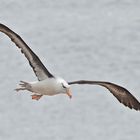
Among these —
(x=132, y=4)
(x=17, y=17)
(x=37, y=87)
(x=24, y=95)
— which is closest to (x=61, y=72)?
(x=24, y=95)

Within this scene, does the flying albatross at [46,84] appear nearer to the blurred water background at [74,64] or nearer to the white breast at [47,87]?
the white breast at [47,87]

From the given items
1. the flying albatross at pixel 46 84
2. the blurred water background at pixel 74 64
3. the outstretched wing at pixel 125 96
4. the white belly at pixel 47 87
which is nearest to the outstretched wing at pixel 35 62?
the flying albatross at pixel 46 84

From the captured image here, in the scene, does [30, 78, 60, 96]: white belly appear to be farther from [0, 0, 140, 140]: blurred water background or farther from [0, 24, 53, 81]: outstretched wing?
[0, 0, 140, 140]: blurred water background

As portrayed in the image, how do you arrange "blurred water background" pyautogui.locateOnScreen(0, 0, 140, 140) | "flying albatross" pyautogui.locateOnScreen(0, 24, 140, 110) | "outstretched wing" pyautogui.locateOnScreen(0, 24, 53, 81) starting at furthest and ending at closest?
"blurred water background" pyautogui.locateOnScreen(0, 0, 140, 140)
"outstretched wing" pyautogui.locateOnScreen(0, 24, 53, 81)
"flying albatross" pyautogui.locateOnScreen(0, 24, 140, 110)

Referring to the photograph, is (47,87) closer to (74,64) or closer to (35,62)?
(35,62)

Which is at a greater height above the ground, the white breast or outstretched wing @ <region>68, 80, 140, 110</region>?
the white breast

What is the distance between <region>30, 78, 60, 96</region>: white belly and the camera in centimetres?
1334

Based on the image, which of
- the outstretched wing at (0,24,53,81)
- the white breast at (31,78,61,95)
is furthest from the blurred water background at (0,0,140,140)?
the white breast at (31,78,61,95)

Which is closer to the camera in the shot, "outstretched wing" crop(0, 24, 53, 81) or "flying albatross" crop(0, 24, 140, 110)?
"flying albatross" crop(0, 24, 140, 110)

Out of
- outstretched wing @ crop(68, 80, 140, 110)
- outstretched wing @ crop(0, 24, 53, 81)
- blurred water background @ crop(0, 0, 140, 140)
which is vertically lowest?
outstretched wing @ crop(68, 80, 140, 110)

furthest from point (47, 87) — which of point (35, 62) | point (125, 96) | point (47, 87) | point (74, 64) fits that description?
point (74, 64)

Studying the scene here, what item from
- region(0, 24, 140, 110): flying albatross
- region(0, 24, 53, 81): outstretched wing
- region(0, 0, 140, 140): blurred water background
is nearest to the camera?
region(0, 24, 140, 110): flying albatross

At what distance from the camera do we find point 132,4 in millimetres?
35688

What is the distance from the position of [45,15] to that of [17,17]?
1366 millimetres
